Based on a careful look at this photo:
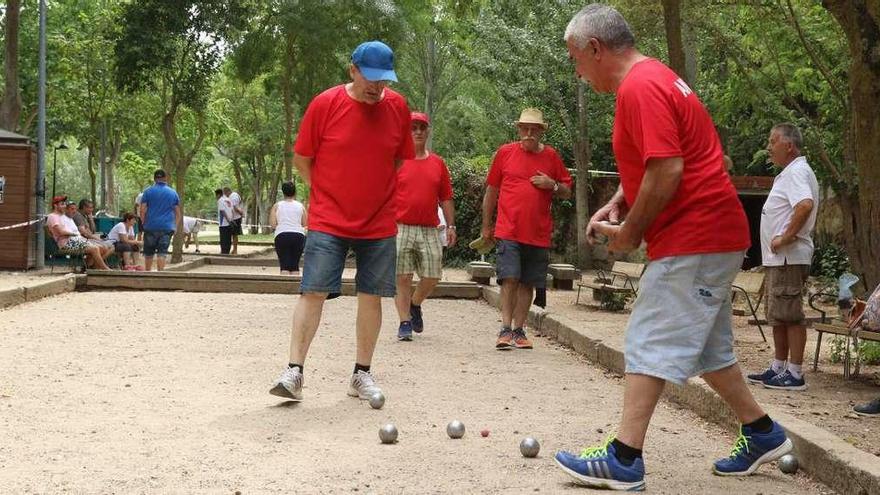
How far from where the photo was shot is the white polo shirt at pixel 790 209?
7.98 meters

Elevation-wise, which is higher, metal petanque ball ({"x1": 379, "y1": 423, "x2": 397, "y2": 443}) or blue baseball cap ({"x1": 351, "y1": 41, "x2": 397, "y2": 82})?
blue baseball cap ({"x1": 351, "y1": 41, "x2": 397, "y2": 82})

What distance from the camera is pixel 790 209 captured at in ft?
26.4

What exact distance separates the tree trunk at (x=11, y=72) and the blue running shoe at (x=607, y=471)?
770 inches

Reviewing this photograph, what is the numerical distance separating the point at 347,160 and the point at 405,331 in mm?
4077

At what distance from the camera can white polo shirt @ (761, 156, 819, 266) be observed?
798 cm

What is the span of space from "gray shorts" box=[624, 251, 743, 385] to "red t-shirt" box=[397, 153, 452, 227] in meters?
5.91

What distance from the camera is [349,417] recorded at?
22.1 ft

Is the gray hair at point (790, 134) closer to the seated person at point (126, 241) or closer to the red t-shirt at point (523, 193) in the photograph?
the red t-shirt at point (523, 193)

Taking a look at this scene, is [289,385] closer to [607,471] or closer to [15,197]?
[607,471]

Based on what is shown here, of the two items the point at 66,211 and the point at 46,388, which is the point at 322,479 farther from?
Answer: the point at 66,211

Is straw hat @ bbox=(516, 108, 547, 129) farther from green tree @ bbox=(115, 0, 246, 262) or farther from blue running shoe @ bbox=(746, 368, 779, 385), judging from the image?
green tree @ bbox=(115, 0, 246, 262)

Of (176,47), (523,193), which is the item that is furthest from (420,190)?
(176,47)

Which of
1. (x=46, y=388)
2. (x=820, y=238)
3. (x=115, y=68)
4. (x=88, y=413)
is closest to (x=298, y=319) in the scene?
(x=88, y=413)

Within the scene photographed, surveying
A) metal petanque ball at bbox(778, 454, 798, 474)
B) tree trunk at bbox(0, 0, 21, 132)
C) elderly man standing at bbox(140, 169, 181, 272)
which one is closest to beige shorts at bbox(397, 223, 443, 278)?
metal petanque ball at bbox(778, 454, 798, 474)
